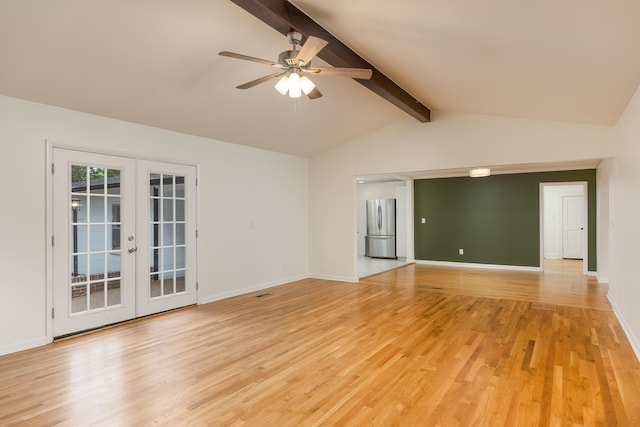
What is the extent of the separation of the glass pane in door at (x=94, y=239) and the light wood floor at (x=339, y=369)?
0.47 metres

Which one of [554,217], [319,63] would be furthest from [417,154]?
[554,217]

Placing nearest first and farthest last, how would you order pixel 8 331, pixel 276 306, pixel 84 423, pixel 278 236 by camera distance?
pixel 84 423 < pixel 8 331 < pixel 276 306 < pixel 278 236

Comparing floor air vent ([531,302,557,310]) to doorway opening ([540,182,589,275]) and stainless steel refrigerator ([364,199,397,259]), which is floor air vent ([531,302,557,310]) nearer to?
stainless steel refrigerator ([364,199,397,259])

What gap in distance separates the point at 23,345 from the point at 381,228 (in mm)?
8481

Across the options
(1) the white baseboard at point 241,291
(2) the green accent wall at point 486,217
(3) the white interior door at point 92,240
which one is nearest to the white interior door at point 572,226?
(2) the green accent wall at point 486,217

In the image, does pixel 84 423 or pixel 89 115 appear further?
pixel 89 115

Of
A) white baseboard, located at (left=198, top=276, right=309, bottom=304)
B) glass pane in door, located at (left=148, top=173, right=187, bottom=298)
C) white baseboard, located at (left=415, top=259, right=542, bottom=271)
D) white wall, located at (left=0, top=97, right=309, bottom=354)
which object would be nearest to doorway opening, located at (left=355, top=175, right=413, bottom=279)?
white baseboard, located at (left=415, top=259, right=542, bottom=271)

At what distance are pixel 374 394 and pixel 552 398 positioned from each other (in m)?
1.25

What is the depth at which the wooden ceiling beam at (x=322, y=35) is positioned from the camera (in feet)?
8.53

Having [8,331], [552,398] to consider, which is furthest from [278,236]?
[552,398]

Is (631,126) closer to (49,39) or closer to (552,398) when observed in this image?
(552,398)

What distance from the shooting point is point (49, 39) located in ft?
9.43

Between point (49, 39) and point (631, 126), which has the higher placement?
point (49, 39)

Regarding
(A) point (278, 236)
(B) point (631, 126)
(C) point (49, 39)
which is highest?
(C) point (49, 39)
